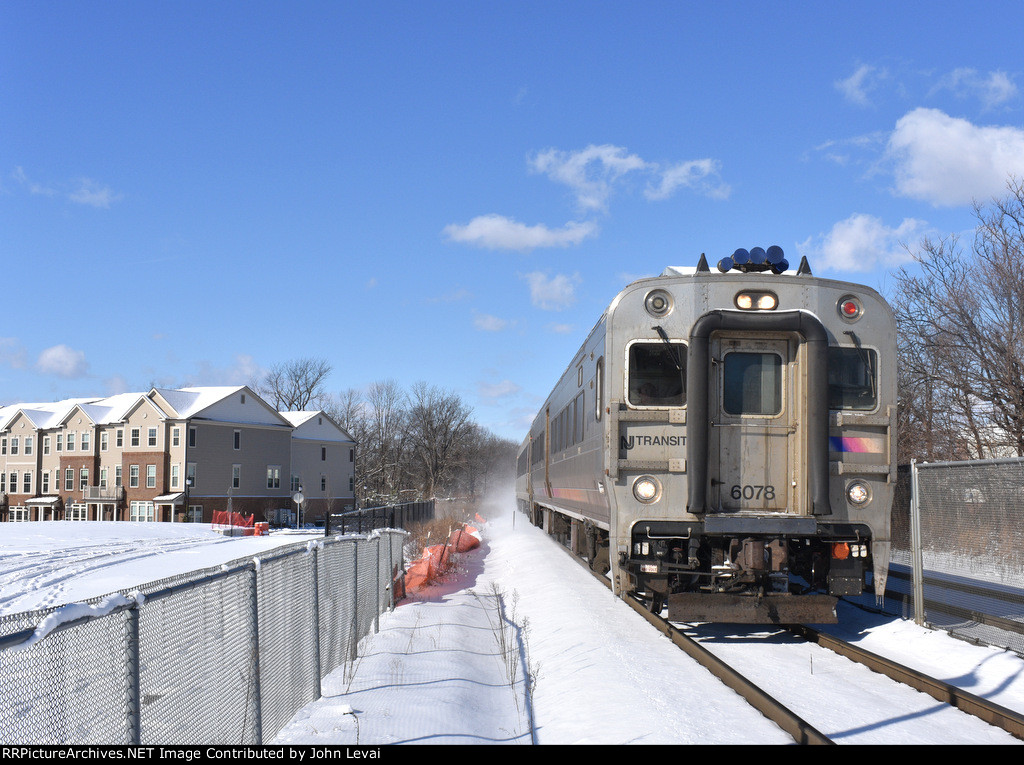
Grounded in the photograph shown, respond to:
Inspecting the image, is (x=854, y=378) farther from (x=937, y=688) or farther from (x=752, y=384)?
(x=937, y=688)

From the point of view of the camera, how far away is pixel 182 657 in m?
4.57

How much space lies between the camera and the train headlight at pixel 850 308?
8969mm

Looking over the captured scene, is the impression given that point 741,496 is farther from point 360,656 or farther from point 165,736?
point 165,736

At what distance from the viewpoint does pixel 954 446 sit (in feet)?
55.6

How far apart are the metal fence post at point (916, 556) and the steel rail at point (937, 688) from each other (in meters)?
1.32

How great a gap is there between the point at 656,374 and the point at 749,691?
3548mm

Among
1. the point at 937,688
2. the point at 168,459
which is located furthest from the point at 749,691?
the point at 168,459

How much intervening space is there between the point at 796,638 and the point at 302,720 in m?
5.72

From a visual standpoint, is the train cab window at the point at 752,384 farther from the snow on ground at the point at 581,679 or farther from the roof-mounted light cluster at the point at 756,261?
the snow on ground at the point at 581,679

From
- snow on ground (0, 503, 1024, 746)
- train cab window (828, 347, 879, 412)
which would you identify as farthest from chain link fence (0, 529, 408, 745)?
train cab window (828, 347, 879, 412)

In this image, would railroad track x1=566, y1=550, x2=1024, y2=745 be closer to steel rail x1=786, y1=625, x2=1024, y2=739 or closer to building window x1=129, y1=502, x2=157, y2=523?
steel rail x1=786, y1=625, x2=1024, y2=739

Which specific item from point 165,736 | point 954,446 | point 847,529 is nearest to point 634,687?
point 847,529

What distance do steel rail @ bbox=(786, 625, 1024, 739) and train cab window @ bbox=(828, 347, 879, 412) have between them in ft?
8.10

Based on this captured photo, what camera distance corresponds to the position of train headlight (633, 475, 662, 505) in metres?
8.77
